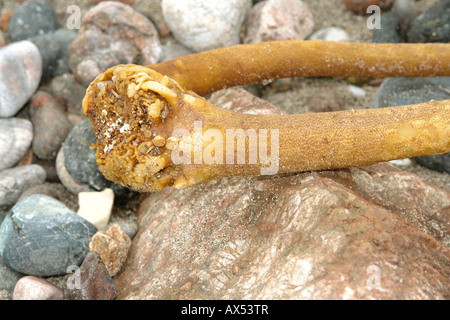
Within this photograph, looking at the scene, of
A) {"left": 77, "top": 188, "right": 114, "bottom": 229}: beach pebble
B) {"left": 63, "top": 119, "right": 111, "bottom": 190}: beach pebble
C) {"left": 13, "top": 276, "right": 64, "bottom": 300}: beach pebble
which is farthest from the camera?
{"left": 63, "top": 119, "right": 111, "bottom": 190}: beach pebble

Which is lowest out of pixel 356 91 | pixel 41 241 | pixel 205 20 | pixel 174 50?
pixel 41 241

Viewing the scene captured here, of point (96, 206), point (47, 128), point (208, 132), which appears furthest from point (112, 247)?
point (47, 128)

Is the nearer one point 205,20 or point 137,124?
point 137,124

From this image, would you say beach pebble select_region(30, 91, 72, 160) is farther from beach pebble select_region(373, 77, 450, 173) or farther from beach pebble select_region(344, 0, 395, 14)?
beach pebble select_region(344, 0, 395, 14)

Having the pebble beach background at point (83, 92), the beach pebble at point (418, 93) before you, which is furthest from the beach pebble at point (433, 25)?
the beach pebble at point (418, 93)

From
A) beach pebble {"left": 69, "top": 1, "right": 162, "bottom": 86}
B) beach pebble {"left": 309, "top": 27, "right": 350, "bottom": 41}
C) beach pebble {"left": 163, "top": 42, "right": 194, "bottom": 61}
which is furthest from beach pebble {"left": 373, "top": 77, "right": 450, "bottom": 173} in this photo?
beach pebble {"left": 69, "top": 1, "right": 162, "bottom": 86}

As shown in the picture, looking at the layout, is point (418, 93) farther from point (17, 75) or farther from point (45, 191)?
point (17, 75)
